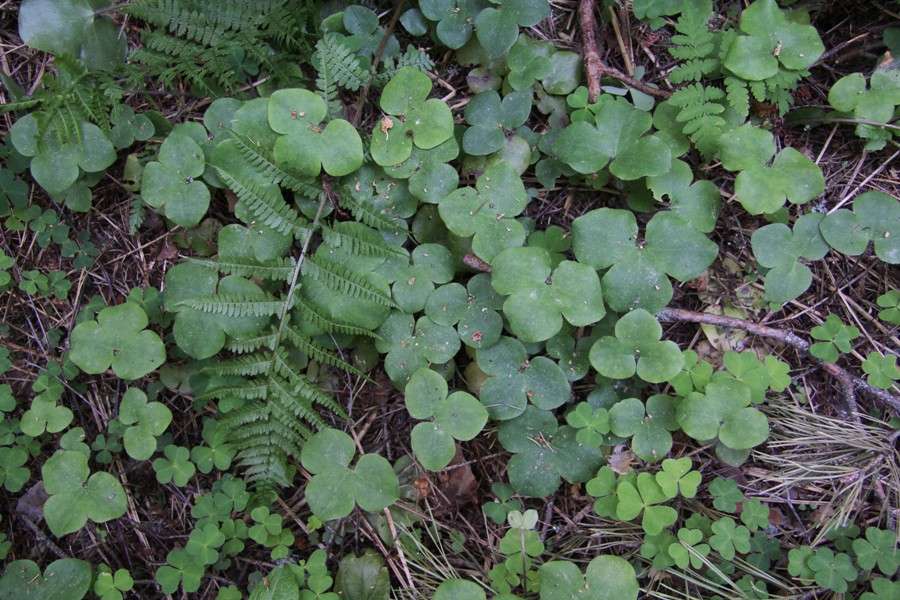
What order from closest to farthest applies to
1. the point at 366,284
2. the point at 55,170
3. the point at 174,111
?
the point at 366,284, the point at 55,170, the point at 174,111

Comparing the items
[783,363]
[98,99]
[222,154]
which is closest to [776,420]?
[783,363]

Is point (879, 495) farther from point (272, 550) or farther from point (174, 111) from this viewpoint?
point (174, 111)

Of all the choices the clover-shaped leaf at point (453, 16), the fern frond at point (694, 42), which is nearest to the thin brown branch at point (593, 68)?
the fern frond at point (694, 42)

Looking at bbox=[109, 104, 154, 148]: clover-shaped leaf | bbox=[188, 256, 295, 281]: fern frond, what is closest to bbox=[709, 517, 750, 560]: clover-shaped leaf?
bbox=[188, 256, 295, 281]: fern frond

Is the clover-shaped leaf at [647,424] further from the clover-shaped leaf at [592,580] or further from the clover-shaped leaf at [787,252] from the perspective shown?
the clover-shaped leaf at [787,252]

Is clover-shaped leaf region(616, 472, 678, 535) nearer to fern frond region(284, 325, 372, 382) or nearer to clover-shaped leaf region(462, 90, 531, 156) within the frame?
fern frond region(284, 325, 372, 382)

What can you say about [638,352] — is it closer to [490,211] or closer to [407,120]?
[490,211]

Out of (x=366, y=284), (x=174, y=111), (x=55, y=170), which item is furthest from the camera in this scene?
(x=174, y=111)
